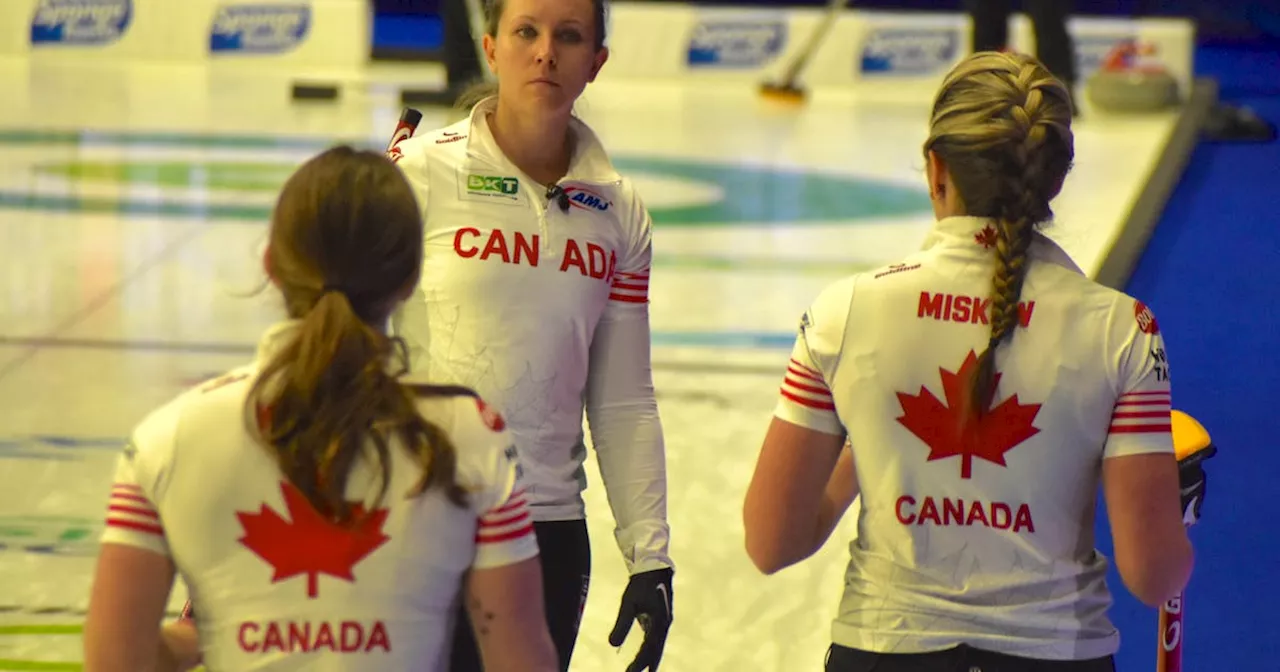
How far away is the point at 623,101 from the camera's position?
49.9ft

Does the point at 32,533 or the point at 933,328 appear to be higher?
the point at 933,328

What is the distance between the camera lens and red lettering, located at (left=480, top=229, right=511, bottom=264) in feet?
8.98

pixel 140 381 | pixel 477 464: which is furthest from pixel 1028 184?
pixel 140 381

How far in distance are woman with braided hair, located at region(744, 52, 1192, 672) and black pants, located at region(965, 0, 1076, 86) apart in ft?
33.2

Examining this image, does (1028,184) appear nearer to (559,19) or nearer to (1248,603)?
(559,19)

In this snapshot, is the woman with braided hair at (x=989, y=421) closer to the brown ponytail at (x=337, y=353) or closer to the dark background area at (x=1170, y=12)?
the brown ponytail at (x=337, y=353)

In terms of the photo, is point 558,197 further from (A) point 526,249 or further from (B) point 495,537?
(B) point 495,537

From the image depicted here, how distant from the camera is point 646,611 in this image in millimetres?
2816

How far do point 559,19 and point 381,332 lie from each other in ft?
3.42

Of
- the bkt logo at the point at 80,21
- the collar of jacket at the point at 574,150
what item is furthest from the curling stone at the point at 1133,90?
the collar of jacket at the point at 574,150

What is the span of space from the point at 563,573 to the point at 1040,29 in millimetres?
10876

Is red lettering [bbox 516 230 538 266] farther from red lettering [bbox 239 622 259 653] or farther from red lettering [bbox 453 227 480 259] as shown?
red lettering [bbox 239 622 259 653]

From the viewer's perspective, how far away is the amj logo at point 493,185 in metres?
2.79

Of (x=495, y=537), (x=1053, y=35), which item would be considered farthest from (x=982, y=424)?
(x=1053, y=35)
